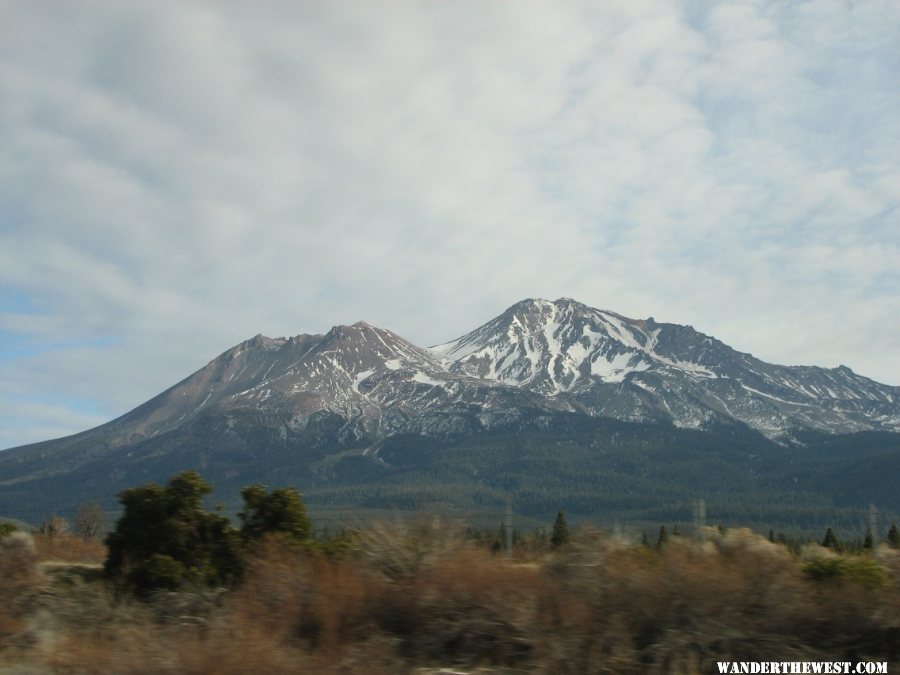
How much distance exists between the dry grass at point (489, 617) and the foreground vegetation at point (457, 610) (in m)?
0.03

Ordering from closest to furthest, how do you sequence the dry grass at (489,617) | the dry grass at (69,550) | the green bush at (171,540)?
the dry grass at (489,617), the green bush at (171,540), the dry grass at (69,550)

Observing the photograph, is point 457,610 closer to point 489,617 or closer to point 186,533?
point 489,617

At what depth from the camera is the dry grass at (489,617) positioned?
9.59 m

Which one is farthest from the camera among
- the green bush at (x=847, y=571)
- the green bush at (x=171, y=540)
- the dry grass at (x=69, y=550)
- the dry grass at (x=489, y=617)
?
the dry grass at (x=69, y=550)

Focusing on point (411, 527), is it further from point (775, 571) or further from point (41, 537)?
point (41, 537)

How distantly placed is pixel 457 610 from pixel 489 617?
Answer: 0.48 metres

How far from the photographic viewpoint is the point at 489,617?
1076cm

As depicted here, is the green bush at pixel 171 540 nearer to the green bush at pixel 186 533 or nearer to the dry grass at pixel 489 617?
the green bush at pixel 186 533

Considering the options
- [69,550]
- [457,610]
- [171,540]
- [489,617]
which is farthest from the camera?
[69,550]

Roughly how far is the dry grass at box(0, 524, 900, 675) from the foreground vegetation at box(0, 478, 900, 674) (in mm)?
25

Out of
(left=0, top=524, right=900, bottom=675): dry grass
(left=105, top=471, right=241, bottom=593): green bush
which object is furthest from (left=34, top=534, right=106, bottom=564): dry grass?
(left=0, top=524, right=900, bottom=675): dry grass

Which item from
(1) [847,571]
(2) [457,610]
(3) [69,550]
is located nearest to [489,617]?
(2) [457,610]

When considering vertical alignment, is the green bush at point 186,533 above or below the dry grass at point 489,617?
above

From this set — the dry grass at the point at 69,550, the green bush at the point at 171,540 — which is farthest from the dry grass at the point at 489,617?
the dry grass at the point at 69,550
